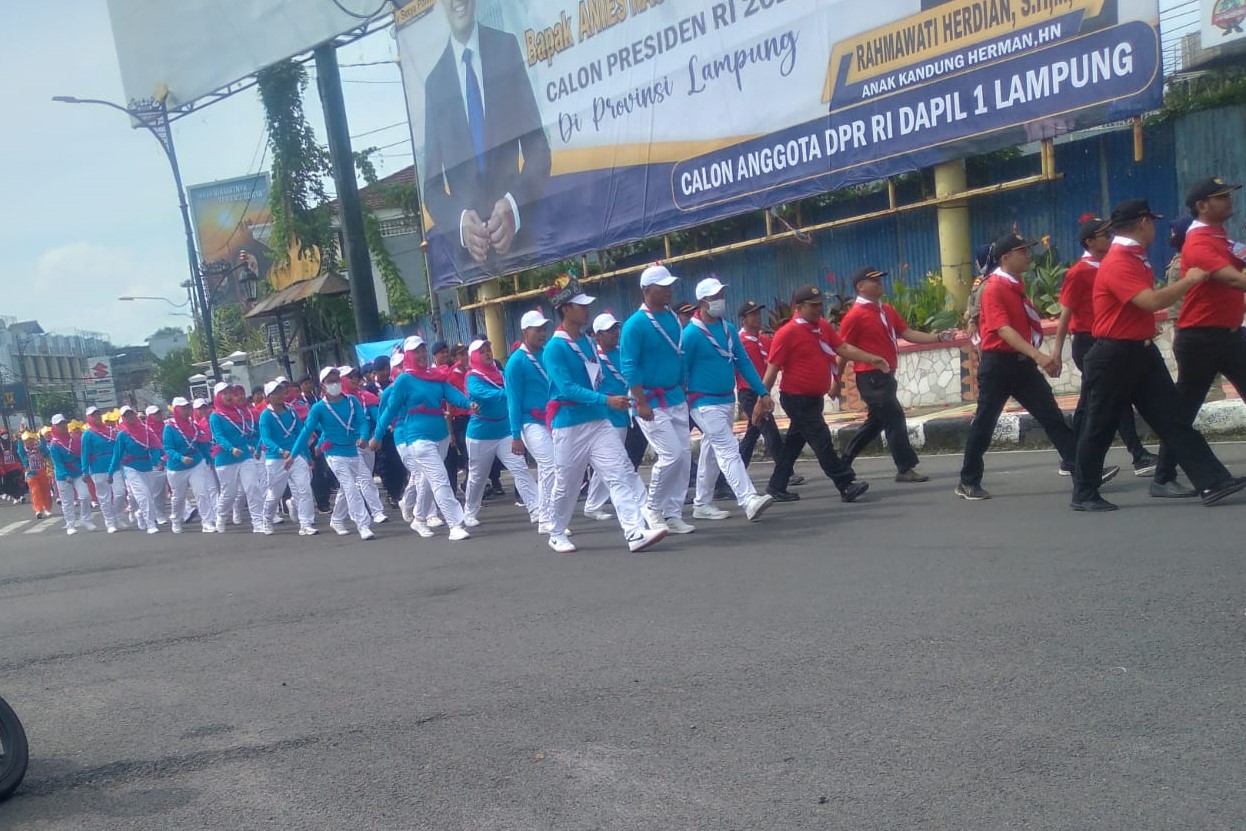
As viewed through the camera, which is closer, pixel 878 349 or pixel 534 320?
pixel 534 320

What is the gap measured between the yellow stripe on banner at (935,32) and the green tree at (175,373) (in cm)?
4462

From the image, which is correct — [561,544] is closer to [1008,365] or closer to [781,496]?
[781,496]

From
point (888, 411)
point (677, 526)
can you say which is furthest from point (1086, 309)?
point (677, 526)

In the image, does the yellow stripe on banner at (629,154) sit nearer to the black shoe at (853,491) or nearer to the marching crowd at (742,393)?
the marching crowd at (742,393)

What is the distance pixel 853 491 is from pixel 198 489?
10196 mm

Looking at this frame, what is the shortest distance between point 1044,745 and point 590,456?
5.12 meters

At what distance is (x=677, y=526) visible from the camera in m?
8.77

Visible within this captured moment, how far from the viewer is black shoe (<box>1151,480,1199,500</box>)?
23.8 ft

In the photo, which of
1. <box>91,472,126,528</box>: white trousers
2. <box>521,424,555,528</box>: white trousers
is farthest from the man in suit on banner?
<box>521,424,555,528</box>: white trousers

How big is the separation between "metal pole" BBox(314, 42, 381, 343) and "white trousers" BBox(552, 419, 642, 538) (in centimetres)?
1504

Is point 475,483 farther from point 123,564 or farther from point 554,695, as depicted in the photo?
point 554,695

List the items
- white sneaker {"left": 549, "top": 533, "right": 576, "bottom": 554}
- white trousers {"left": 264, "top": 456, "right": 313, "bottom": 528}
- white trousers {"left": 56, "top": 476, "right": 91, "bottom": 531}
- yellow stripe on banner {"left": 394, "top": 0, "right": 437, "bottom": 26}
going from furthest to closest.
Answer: yellow stripe on banner {"left": 394, "top": 0, "right": 437, "bottom": 26} < white trousers {"left": 56, "top": 476, "right": 91, "bottom": 531} < white trousers {"left": 264, "top": 456, "right": 313, "bottom": 528} < white sneaker {"left": 549, "top": 533, "right": 576, "bottom": 554}

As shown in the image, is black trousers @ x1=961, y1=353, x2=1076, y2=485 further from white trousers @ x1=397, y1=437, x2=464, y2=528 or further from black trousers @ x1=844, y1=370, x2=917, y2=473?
white trousers @ x1=397, y1=437, x2=464, y2=528

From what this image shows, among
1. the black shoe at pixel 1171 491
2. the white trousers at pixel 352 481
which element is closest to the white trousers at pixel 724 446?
the black shoe at pixel 1171 491
